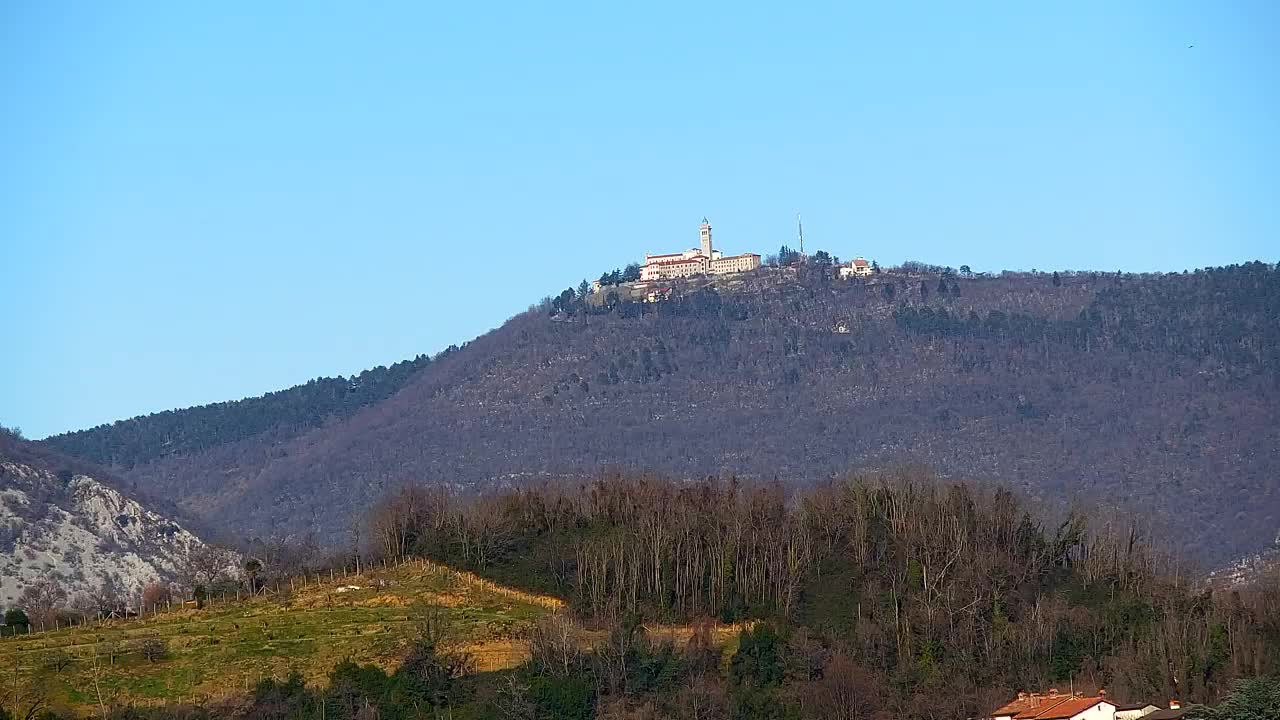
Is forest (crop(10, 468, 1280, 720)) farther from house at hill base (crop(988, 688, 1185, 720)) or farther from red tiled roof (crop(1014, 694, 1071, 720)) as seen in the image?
red tiled roof (crop(1014, 694, 1071, 720))

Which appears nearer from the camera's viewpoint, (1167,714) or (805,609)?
(1167,714)

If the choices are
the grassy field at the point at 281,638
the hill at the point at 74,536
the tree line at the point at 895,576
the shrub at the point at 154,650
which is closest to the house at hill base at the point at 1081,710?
the tree line at the point at 895,576

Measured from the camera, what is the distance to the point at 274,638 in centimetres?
9775

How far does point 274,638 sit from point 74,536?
248 feet

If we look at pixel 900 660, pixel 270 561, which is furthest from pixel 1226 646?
pixel 270 561

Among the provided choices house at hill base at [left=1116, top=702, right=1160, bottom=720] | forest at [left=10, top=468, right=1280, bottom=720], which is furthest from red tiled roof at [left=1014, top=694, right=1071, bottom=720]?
house at hill base at [left=1116, top=702, right=1160, bottom=720]

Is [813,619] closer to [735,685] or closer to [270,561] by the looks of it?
[735,685]

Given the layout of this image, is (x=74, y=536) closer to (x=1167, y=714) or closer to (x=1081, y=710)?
(x=1081, y=710)

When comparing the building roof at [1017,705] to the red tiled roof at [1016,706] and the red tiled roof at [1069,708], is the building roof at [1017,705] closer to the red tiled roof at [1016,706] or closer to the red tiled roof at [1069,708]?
the red tiled roof at [1016,706]

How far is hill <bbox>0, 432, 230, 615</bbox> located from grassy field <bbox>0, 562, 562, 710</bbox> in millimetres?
41384

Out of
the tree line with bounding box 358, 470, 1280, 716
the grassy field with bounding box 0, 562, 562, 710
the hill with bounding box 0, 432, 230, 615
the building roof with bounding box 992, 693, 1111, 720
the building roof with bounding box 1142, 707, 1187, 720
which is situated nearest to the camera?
the building roof with bounding box 1142, 707, 1187, 720

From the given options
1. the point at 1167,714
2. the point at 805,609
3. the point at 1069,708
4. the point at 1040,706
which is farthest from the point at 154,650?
A: the point at 1167,714

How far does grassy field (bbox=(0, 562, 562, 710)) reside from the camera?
9125 centimetres

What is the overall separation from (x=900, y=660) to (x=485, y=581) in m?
22.6
